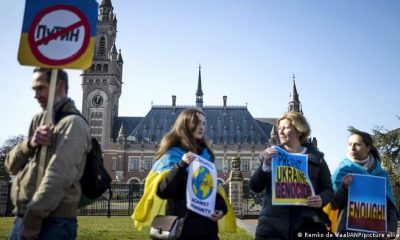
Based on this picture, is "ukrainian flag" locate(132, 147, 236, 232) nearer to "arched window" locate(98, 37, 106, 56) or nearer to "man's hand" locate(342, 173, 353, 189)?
"man's hand" locate(342, 173, 353, 189)

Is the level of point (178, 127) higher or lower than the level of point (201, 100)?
lower

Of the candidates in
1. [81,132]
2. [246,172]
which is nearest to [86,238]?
[81,132]

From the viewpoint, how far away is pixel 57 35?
133 inches

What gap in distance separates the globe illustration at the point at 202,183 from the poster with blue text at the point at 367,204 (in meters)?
1.67

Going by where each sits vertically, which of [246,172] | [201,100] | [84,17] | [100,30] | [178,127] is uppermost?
[100,30]

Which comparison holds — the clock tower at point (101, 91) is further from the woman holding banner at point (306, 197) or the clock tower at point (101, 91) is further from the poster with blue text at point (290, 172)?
the poster with blue text at point (290, 172)

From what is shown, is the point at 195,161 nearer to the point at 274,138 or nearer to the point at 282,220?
the point at 282,220

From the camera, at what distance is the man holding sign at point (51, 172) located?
9.18 feet

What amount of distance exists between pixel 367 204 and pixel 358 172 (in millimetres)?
371

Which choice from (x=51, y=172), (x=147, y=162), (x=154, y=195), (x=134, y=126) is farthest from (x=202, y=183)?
(x=134, y=126)

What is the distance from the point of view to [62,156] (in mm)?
2883

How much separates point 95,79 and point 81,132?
61.4 meters

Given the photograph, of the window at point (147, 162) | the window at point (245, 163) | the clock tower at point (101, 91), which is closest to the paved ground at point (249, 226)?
the window at point (147, 162)

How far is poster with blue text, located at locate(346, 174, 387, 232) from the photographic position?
175 inches
